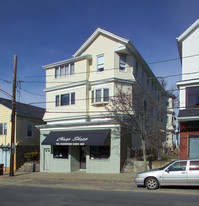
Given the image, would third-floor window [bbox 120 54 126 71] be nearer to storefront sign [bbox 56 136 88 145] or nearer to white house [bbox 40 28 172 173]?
white house [bbox 40 28 172 173]

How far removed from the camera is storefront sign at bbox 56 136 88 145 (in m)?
21.1

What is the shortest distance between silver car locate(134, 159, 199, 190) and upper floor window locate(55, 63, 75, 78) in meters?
13.8

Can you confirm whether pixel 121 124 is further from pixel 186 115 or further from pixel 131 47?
pixel 131 47

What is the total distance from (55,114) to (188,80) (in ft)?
41.0

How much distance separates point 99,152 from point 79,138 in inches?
80.9

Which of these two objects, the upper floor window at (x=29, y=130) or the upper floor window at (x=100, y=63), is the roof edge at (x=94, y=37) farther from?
the upper floor window at (x=29, y=130)

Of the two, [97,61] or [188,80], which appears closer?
[188,80]

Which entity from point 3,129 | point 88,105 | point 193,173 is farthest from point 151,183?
point 3,129

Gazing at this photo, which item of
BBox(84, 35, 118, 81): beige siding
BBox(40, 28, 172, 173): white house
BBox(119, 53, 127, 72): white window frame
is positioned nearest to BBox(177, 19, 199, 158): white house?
BBox(40, 28, 172, 173): white house

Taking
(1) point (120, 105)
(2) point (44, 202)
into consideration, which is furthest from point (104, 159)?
(2) point (44, 202)

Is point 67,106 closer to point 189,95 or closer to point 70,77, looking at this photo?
point 70,77

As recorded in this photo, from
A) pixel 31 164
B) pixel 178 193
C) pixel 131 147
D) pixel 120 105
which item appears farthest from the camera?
pixel 31 164

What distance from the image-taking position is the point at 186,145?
18188mm

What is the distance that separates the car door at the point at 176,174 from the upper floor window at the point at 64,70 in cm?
Result: 1407
